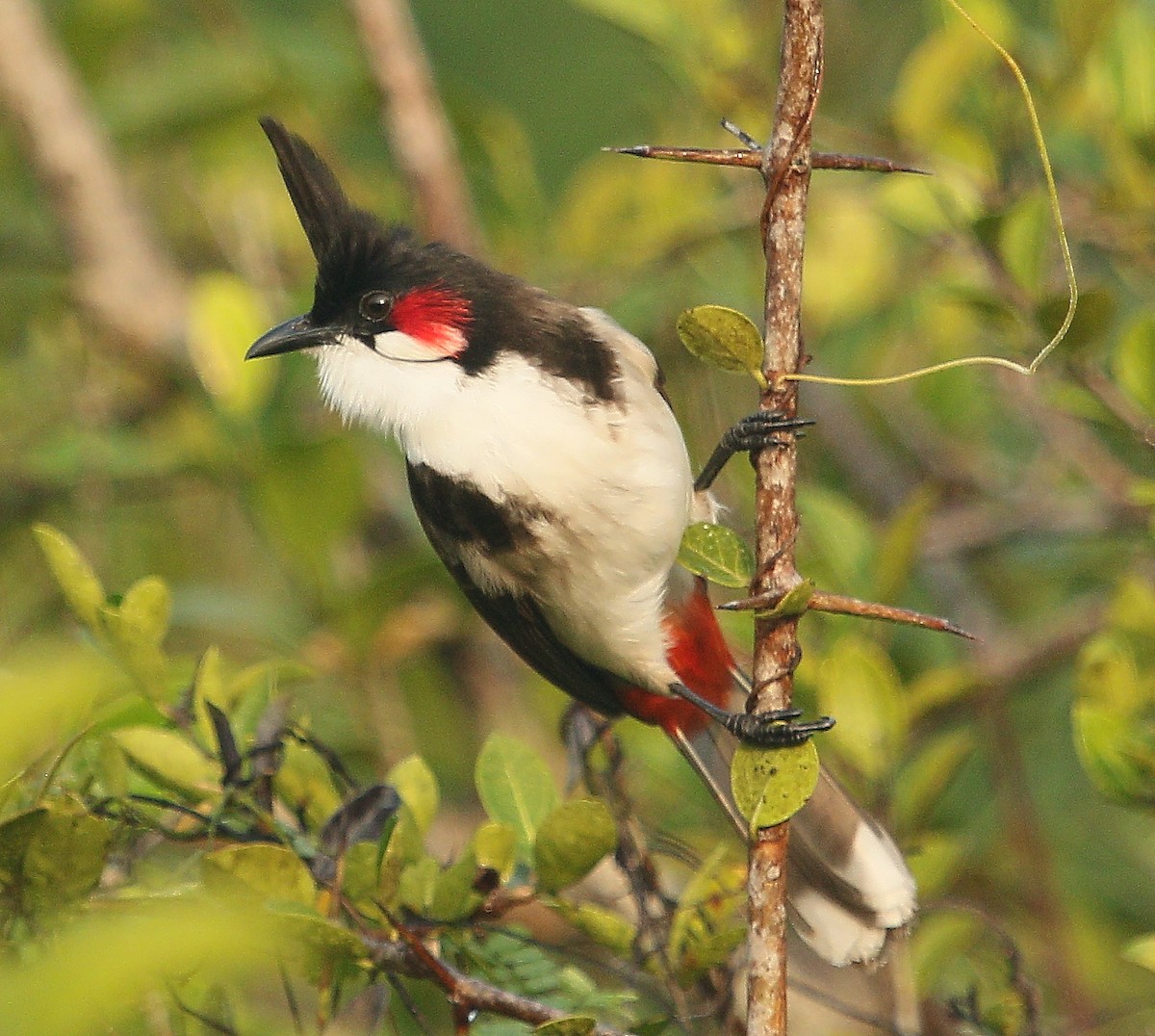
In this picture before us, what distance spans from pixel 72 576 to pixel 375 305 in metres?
0.75

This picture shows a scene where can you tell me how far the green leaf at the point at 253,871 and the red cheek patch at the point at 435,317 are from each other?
3.13 feet

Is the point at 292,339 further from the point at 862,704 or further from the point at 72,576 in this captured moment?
the point at 862,704

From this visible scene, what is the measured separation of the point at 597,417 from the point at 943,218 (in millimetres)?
838

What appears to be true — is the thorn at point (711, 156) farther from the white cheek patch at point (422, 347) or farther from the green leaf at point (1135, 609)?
the green leaf at point (1135, 609)

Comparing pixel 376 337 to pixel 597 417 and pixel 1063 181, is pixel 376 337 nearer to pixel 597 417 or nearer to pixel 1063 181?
pixel 597 417

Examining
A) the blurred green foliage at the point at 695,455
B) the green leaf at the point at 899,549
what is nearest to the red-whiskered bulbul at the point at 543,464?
the blurred green foliage at the point at 695,455

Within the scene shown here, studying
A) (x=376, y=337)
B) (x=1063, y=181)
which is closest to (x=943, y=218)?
(x=1063, y=181)

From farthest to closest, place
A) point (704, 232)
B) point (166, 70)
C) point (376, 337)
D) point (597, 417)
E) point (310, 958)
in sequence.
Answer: point (166, 70) < point (704, 232) < point (376, 337) < point (597, 417) < point (310, 958)

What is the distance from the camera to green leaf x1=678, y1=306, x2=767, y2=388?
1.59m

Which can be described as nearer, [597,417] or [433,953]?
[433,953]

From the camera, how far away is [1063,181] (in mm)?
3006

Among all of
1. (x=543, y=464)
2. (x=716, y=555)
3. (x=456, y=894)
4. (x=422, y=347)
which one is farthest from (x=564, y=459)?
(x=456, y=894)

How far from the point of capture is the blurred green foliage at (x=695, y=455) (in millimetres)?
2010

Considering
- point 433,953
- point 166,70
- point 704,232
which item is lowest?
point 433,953
